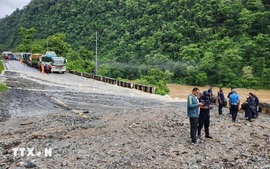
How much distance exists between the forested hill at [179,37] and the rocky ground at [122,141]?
45446 millimetres

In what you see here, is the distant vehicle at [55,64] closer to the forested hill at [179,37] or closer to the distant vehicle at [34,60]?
the distant vehicle at [34,60]

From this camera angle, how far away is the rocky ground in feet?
25.8

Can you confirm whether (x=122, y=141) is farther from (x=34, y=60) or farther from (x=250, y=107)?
(x=34, y=60)

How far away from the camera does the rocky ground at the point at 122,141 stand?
7859 millimetres

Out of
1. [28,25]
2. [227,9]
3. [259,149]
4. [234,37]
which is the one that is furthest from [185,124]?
[28,25]

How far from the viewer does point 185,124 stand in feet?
40.5

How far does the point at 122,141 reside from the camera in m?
9.56

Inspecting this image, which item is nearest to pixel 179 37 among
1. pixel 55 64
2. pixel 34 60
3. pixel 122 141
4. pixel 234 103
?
pixel 34 60

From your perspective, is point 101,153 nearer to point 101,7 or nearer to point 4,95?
point 4,95

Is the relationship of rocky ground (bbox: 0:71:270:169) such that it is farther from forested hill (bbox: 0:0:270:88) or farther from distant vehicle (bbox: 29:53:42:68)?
forested hill (bbox: 0:0:270:88)

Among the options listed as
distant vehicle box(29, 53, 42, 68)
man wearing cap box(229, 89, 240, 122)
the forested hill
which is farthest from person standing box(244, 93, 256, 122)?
the forested hill

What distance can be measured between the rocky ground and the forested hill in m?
45.4

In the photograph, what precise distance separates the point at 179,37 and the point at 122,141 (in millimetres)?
65216

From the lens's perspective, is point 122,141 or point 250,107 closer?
point 122,141
